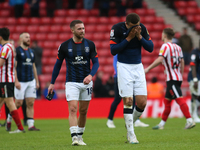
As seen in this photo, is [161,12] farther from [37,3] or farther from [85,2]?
[37,3]

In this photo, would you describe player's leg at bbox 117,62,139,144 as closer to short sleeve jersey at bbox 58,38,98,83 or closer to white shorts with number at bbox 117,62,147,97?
white shorts with number at bbox 117,62,147,97

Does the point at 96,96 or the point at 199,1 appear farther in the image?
the point at 199,1

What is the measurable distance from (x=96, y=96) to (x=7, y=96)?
26.5ft

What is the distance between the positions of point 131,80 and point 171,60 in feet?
9.10

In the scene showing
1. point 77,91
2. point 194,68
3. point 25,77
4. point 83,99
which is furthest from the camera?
point 194,68

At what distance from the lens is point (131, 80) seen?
6.00 metres

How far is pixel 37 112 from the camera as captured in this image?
14406 mm

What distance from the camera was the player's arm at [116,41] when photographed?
19.0ft

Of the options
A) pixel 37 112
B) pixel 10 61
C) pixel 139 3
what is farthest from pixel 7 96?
pixel 139 3

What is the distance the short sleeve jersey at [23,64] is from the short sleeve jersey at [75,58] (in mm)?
3153

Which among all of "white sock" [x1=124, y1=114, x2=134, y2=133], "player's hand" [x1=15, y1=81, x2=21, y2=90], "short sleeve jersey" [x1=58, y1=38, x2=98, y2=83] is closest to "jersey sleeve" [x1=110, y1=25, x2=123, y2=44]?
"short sleeve jersey" [x1=58, y1=38, x2=98, y2=83]

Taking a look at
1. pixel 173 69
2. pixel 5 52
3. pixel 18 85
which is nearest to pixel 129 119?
pixel 173 69

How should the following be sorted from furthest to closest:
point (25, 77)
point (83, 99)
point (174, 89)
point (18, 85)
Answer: point (25, 77), point (18, 85), point (174, 89), point (83, 99)

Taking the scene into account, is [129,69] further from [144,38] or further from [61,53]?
[61,53]
